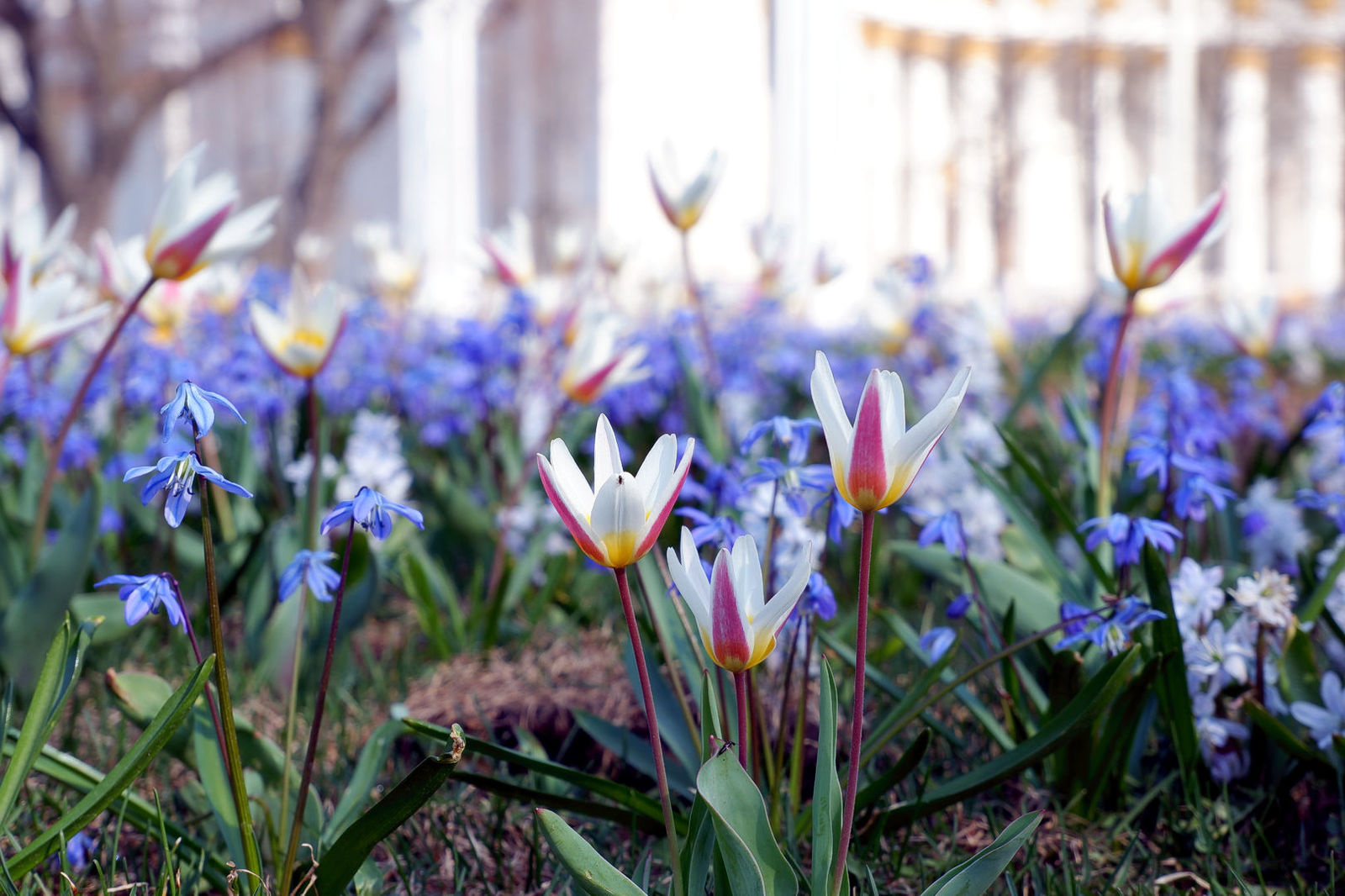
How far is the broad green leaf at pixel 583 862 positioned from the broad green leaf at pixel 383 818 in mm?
93

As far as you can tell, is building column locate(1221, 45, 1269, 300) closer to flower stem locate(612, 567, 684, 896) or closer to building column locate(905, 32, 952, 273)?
building column locate(905, 32, 952, 273)

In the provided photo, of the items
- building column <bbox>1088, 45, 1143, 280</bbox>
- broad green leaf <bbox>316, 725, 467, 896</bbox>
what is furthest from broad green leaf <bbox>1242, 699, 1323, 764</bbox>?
building column <bbox>1088, 45, 1143, 280</bbox>

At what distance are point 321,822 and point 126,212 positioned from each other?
16.1 meters

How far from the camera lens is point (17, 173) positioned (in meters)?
15.4

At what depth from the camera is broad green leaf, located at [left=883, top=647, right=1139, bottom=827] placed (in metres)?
0.97

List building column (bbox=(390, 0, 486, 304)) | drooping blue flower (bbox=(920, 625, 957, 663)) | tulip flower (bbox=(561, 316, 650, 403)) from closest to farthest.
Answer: drooping blue flower (bbox=(920, 625, 957, 663)) → tulip flower (bbox=(561, 316, 650, 403)) → building column (bbox=(390, 0, 486, 304))

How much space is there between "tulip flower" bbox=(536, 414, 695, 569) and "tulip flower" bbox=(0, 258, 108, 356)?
0.99m

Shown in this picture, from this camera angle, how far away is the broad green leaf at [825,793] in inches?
32.7

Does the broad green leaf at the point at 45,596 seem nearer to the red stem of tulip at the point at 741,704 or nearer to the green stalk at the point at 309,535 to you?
the green stalk at the point at 309,535

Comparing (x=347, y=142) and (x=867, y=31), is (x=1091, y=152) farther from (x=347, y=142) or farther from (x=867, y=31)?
(x=347, y=142)

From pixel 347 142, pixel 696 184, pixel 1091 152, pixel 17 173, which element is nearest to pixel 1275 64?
pixel 1091 152

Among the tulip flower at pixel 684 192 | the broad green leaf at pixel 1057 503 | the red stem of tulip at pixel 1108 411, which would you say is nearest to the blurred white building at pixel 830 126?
the tulip flower at pixel 684 192

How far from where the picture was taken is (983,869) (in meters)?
0.84

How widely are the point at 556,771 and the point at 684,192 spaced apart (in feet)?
3.45
